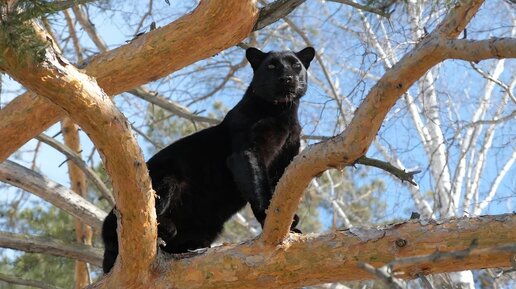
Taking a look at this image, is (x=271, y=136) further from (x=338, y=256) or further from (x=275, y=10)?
(x=338, y=256)

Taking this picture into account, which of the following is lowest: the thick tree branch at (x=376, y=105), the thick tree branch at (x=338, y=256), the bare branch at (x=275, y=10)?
the thick tree branch at (x=338, y=256)

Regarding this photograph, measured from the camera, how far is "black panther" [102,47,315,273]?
5.59 m

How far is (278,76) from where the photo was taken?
20.5ft

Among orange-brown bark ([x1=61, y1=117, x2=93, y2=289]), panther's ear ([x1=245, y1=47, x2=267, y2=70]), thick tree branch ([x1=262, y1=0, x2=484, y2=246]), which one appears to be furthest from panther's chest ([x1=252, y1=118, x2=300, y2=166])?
orange-brown bark ([x1=61, y1=117, x2=93, y2=289])

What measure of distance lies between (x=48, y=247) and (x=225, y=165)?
2.13 meters

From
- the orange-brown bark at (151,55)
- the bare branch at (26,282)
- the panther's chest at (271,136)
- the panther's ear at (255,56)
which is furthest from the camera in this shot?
the bare branch at (26,282)

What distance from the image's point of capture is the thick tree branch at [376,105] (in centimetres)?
370

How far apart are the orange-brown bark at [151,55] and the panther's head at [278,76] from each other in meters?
0.66

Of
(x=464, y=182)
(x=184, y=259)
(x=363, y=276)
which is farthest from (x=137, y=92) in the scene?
(x=464, y=182)

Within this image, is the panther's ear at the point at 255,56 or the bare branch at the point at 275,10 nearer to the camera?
the bare branch at the point at 275,10

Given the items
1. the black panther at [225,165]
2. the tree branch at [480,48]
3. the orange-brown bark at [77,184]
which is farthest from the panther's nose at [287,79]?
the orange-brown bark at [77,184]

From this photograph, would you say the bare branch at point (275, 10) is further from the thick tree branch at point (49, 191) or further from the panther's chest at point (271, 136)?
the thick tree branch at point (49, 191)

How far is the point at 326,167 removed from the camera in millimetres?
4008

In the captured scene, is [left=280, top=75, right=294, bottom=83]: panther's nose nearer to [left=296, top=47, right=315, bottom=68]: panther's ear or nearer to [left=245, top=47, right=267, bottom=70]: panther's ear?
[left=245, top=47, right=267, bottom=70]: panther's ear
